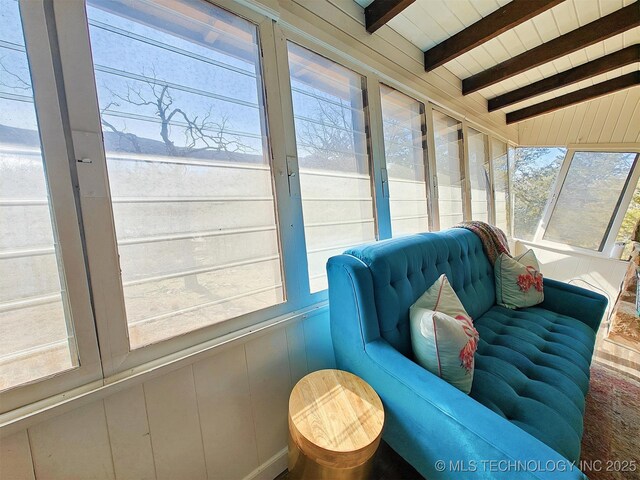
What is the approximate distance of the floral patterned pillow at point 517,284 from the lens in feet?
5.88

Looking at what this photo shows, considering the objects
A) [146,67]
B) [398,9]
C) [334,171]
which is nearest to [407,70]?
[398,9]

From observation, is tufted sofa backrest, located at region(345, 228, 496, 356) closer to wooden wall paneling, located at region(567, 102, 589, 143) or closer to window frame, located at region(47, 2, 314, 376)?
window frame, located at region(47, 2, 314, 376)

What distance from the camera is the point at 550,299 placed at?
1.81 meters

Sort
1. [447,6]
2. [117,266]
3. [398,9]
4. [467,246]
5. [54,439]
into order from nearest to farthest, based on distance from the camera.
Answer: [54,439], [117,266], [398,9], [447,6], [467,246]

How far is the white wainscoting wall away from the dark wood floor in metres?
0.30

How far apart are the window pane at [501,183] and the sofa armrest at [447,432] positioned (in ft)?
10.6

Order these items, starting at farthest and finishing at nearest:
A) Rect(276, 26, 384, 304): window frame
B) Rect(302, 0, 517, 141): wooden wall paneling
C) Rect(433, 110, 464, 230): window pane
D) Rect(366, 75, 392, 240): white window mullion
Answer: Rect(433, 110, 464, 230): window pane < Rect(366, 75, 392, 240): white window mullion < Rect(302, 0, 517, 141): wooden wall paneling < Rect(276, 26, 384, 304): window frame

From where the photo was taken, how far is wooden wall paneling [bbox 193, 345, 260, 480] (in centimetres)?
99

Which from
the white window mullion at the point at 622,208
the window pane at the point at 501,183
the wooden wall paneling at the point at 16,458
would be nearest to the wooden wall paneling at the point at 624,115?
the white window mullion at the point at 622,208

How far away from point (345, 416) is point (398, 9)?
193 cm

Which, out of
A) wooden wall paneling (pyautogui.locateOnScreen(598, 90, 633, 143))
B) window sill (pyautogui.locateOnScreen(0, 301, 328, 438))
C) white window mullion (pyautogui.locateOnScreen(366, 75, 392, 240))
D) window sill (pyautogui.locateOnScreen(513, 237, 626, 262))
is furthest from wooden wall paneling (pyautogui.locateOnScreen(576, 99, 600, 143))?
window sill (pyautogui.locateOnScreen(0, 301, 328, 438))

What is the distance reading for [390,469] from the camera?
1.21 meters

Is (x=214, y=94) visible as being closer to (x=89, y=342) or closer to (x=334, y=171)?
(x=334, y=171)

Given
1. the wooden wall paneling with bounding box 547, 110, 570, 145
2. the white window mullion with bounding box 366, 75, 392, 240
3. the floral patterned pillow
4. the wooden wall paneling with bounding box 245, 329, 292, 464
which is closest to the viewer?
the wooden wall paneling with bounding box 245, 329, 292, 464
